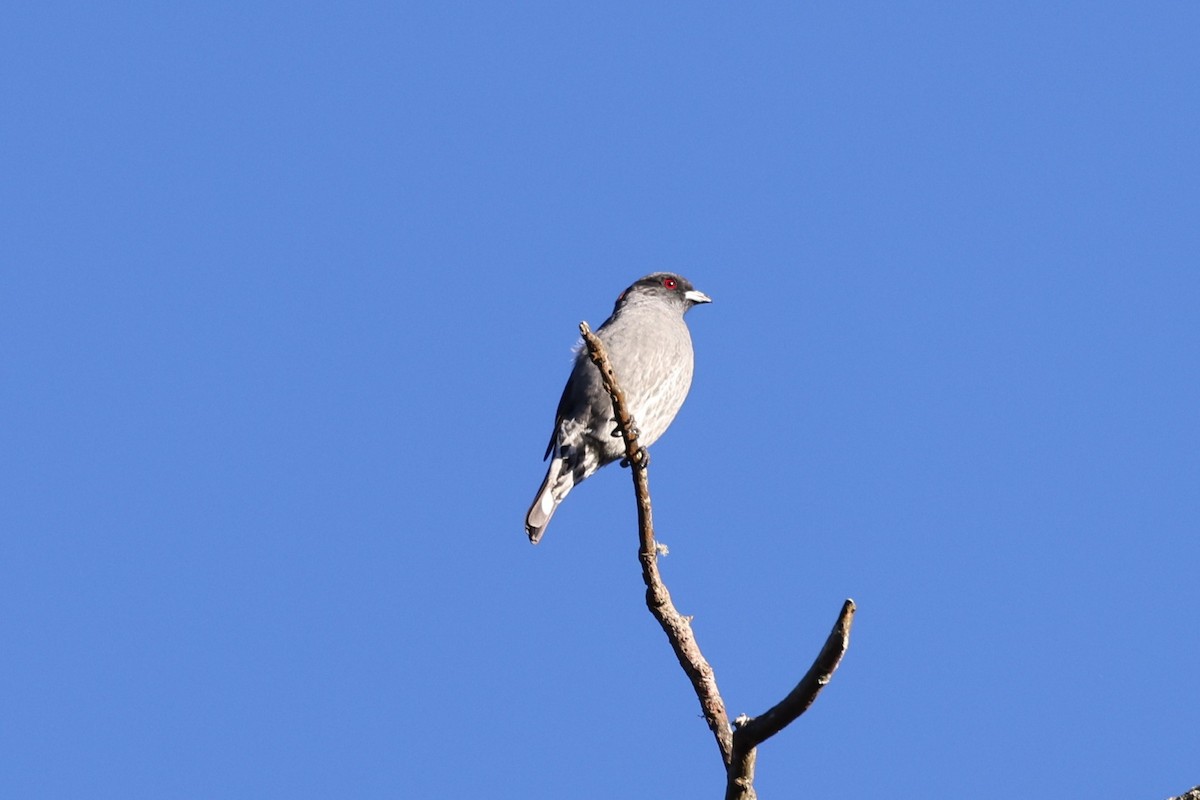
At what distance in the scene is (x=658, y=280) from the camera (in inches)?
360

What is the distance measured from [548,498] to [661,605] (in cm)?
329

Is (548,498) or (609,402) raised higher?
(609,402)

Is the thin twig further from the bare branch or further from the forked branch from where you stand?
the bare branch

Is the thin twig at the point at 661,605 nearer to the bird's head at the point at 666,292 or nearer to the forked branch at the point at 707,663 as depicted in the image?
the forked branch at the point at 707,663

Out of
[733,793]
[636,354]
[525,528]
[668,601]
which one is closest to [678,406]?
[636,354]

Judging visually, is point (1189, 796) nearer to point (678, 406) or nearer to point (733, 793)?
point (733, 793)

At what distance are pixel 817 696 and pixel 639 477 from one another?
2019 mm

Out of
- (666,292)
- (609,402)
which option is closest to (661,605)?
(609,402)

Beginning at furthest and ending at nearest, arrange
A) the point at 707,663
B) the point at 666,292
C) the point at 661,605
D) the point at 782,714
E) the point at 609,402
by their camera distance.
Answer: the point at 666,292, the point at 609,402, the point at 661,605, the point at 707,663, the point at 782,714

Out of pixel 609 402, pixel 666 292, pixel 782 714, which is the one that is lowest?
pixel 782 714

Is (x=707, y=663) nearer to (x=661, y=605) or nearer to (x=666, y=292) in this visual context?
(x=661, y=605)

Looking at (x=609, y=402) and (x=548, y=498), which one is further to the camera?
(x=548, y=498)

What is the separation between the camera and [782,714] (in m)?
3.35

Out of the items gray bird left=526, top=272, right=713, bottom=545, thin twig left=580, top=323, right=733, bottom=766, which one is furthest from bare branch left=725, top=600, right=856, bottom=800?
gray bird left=526, top=272, right=713, bottom=545
